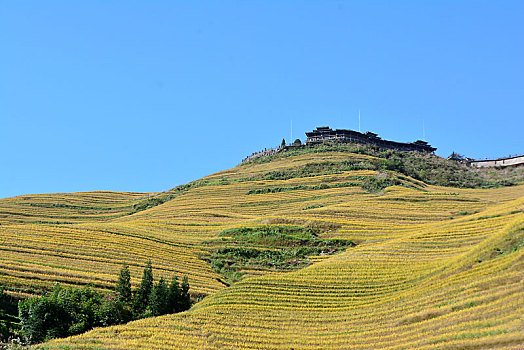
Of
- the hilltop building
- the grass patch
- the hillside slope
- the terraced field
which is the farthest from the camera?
the hilltop building

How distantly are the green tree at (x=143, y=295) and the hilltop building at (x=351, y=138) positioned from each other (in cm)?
8935

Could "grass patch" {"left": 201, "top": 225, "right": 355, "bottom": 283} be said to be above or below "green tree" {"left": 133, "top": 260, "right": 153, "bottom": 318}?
above

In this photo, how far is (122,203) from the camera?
115 metres

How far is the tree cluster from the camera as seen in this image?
3944 cm

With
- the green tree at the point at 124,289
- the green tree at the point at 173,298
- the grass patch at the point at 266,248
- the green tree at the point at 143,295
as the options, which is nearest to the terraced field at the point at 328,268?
the grass patch at the point at 266,248

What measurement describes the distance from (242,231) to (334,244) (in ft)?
39.4

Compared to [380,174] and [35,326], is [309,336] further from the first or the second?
[380,174]

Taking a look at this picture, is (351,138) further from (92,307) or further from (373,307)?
(92,307)

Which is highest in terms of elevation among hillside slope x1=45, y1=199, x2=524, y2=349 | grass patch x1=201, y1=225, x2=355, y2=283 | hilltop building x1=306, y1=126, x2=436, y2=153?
hilltop building x1=306, y1=126, x2=436, y2=153

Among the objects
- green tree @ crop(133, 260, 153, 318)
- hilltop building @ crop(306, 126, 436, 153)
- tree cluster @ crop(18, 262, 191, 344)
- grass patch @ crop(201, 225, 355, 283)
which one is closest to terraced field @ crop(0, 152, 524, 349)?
grass patch @ crop(201, 225, 355, 283)

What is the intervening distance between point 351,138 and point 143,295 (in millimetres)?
94092

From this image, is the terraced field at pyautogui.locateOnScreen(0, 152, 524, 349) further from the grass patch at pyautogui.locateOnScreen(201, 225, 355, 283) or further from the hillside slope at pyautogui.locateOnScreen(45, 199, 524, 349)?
the grass patch at pyautogui.locateOnScreen(201, 225, 355, 283)

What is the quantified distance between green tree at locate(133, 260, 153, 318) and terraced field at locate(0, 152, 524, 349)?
4.19m

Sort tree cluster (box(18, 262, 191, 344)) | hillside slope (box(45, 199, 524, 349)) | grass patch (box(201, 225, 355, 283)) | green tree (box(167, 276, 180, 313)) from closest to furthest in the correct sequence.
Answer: hillside slope (box(45, 199, 524, 349))
tree cluster (box(18, 262, 191, 344))
green tree (box(167, 276, 180, 313))
grass patch (box(201, 225, 355, 283))
